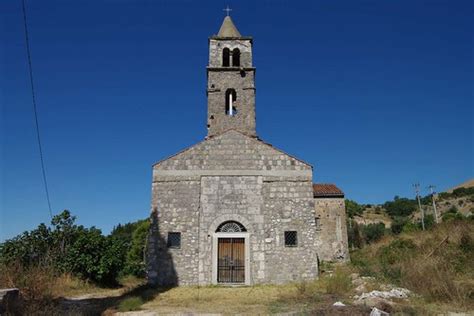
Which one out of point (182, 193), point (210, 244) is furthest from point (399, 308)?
point (182, 193)

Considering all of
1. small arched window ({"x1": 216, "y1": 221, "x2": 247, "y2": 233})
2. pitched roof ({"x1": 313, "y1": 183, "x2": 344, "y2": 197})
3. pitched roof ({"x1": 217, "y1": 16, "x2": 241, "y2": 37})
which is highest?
pitched roof ({"x1": 217, "y1": 16, "x2": 241, "y2": 37})

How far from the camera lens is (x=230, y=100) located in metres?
22.7

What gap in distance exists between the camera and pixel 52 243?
794 inches

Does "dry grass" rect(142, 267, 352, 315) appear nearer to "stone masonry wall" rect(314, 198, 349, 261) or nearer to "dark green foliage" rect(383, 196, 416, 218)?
"stone masonry wall" rect(314, 198, 349, 261)

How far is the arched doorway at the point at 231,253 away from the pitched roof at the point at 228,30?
1244cm

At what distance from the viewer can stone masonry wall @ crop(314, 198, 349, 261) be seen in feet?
94.6

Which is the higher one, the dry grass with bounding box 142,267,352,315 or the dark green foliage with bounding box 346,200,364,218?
the dark green foliage with bounding box 346,200,364,218

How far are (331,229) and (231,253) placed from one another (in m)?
14.4

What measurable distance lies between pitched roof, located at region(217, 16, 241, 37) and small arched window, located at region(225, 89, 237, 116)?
12.7 ft

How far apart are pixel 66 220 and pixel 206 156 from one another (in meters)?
9.10

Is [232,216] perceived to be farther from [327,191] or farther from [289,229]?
[327,191]

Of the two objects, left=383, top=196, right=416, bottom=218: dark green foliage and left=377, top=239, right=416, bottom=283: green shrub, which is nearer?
left=377, top=239, right=416, bottom=283: green shrub

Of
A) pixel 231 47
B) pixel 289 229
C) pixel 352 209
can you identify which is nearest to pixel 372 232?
pixel 352 209

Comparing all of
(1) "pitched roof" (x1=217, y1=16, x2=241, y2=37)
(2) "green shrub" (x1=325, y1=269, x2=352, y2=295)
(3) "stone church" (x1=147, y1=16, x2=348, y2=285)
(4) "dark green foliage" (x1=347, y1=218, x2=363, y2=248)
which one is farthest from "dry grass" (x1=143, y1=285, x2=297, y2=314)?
(4) "dark green foliage" (x1=347, y1=218, x2=363, y2=248)
